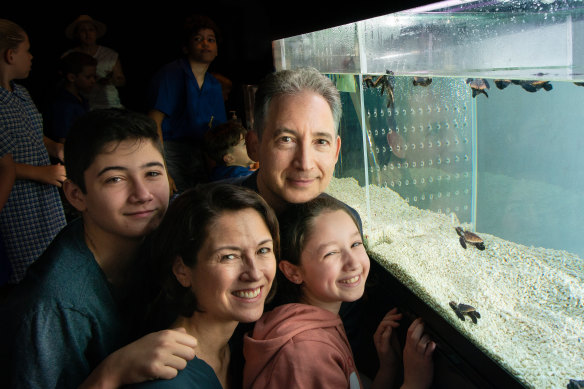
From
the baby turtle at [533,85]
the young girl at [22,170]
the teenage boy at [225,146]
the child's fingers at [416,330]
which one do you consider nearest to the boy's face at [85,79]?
the young girl at [22,170]

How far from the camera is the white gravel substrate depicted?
1.18 meters

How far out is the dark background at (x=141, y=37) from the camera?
225 inches

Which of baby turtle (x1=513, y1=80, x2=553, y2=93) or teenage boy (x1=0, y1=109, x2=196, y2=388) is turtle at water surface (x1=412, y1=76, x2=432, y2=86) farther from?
teenage boy (x1=0, y1=109, x2=196, y2=388)

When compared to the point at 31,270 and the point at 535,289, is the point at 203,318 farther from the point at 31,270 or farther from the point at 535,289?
the point at 535,289

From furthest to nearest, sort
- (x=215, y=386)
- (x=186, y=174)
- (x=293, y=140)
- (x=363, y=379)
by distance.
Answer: (x=186, y=174), (x=363, y=379), (x=293, y=140), (x=215, y=386)

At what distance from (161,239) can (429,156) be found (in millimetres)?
1336

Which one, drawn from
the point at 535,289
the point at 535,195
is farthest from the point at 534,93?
the point at 535,289

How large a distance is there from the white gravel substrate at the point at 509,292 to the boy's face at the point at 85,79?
3.60m

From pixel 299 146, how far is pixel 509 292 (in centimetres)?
89

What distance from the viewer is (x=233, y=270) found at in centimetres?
136

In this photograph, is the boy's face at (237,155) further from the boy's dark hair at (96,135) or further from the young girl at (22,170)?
the boy's dark hair at (96,135)

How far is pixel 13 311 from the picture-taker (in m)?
1.36


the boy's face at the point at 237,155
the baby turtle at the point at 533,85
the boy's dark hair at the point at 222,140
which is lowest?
the boy's face at the point at 237,155

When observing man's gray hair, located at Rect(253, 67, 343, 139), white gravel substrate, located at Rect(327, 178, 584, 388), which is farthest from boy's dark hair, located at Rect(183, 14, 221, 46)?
white gravel substrate, located at Rect(327, 178, 584, 388)
